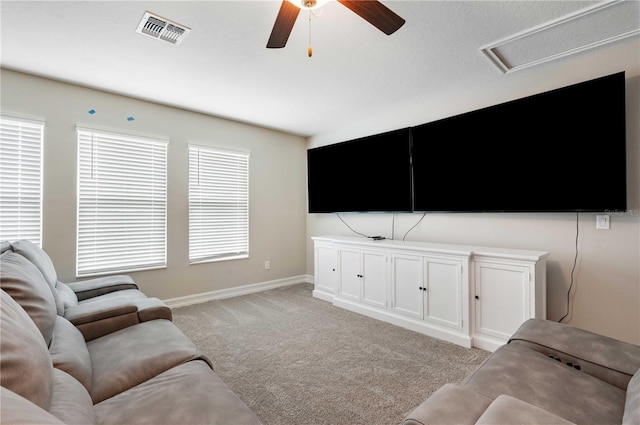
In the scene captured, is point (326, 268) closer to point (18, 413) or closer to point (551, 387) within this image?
point (551, 387)

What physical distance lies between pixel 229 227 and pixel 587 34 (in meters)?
4.18

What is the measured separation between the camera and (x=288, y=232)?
16.3ft

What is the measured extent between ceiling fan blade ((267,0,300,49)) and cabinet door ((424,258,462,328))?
7.50 ft

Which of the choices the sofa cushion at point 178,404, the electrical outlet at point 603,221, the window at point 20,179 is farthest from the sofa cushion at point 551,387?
the window at point 20,179

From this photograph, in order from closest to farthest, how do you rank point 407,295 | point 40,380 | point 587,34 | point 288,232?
point 40,380 < point 587,34 < point 407,295 < point 288,232

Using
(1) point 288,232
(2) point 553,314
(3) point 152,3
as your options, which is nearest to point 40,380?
(3) point 152,3

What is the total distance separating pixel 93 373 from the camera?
1409 millimetres

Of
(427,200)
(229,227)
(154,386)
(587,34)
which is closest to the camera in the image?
(154,386)

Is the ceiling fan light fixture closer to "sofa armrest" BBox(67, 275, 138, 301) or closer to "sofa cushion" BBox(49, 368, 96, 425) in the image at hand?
"sofa cushion" BBox(49, 368, 96, 425)

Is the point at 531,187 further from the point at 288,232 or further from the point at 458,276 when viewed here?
the point at 288,232

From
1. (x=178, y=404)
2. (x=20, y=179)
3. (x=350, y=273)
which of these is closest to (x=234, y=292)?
(x=350, y=273)

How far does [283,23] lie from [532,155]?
7.71ft

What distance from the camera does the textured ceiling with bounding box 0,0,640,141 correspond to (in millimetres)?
2018

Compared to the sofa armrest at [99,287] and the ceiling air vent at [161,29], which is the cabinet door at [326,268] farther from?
the ceiling air vent at [161,29]
